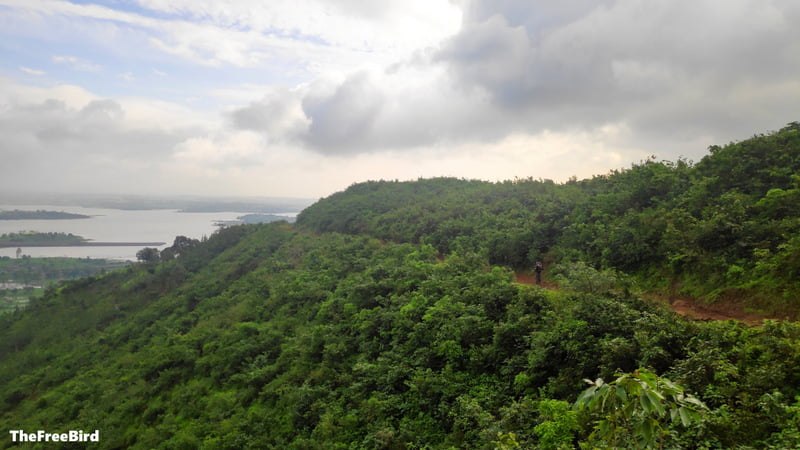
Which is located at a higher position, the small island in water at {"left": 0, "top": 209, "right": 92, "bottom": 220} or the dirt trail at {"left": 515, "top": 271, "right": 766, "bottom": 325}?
the small island in water at {"left": 0, "top": 209, "right": 92, "bottom": 220}

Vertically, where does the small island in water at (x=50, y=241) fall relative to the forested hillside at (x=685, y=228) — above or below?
below

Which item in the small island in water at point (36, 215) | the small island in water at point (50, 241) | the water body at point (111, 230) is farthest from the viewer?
the small island in water at point (36, 215)

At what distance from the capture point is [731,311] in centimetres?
898

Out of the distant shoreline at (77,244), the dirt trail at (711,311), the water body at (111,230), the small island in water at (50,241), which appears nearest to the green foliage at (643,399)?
the dirt trail at (711,311)

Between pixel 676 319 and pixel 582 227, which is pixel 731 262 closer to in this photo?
pixel 676 319

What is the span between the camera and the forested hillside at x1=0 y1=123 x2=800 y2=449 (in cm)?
544

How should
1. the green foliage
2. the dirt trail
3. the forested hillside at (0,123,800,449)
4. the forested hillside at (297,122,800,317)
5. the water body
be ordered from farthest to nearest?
the water body
the forested hillside at (297,122,800,317)
the dirt trail
the forested hillside at (0,123,800,449)
the green foliage

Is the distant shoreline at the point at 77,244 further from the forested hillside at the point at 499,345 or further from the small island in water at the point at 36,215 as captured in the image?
the forested hillside at the point at 499,345

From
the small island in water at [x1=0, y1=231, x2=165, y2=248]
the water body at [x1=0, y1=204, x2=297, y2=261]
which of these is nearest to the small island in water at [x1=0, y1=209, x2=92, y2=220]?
the water body at [x1=0, y1=204, x2=297, y2=261]

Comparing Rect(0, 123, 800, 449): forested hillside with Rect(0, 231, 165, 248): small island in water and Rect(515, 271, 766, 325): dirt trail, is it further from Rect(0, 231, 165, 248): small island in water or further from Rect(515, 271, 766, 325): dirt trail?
Rect(0, 231, 165, 248): small island in water

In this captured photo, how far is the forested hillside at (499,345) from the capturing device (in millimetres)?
5438

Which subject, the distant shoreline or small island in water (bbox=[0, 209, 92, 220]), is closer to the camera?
the distant shoreline

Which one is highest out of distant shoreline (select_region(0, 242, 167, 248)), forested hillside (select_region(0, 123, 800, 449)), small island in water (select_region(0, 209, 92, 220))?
small island in water (select_region(0, 209, 92, 220))

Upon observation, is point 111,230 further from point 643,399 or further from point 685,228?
point 643,399
